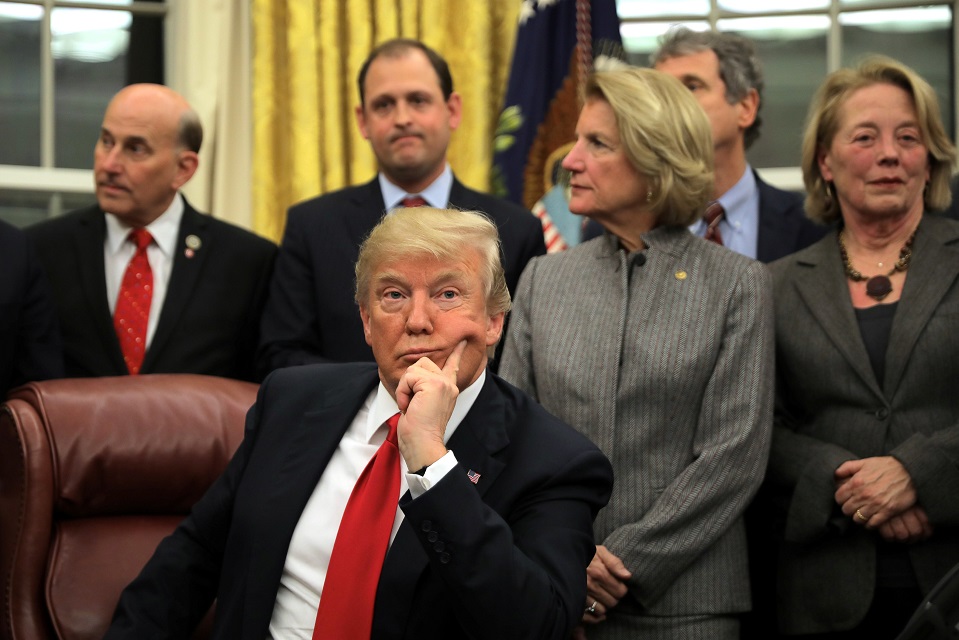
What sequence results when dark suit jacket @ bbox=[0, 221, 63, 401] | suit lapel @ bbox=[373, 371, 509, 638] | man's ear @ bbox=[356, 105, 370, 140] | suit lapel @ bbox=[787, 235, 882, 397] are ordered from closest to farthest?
suit lapel @ bbox=[373, 371, 509, 638]
suit lapel @ bbox=[787, 235, 882, 397]
dark suit jacket @ bbox=[0, 221, 63, 401]
man's ear @ bbox=[356, 105, 370, 140]

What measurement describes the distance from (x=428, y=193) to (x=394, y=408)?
155 cm

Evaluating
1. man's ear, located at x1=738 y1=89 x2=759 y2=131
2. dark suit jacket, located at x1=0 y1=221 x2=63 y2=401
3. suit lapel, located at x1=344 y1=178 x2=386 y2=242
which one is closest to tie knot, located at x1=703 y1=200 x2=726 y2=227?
man's ear, located at x1=738 y1=89 x2=759 y2=131

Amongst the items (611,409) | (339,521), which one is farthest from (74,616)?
(611,409)

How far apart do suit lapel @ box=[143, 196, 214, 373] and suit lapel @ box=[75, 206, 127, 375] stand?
0.09 m

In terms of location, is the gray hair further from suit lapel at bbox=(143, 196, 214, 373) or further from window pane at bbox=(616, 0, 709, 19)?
suit lapel at bbox=(143, 196, 214, 373)

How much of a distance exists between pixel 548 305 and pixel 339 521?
0.87m

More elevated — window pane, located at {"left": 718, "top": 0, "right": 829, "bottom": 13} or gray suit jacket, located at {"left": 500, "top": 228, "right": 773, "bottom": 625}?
window pane, located at {"left": 718, "top": 0, "right": 829, "bottom": 13}

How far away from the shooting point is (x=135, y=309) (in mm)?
3699

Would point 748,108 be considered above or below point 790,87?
below

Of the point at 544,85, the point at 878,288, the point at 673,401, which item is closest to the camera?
the point at 673,401

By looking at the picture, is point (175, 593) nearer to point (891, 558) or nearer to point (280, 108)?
point (891, 558)

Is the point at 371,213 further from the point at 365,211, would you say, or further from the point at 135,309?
the point at 135,309

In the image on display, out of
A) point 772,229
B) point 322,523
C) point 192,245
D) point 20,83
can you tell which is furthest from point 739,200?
point 20,83

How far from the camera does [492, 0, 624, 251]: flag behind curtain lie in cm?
470
